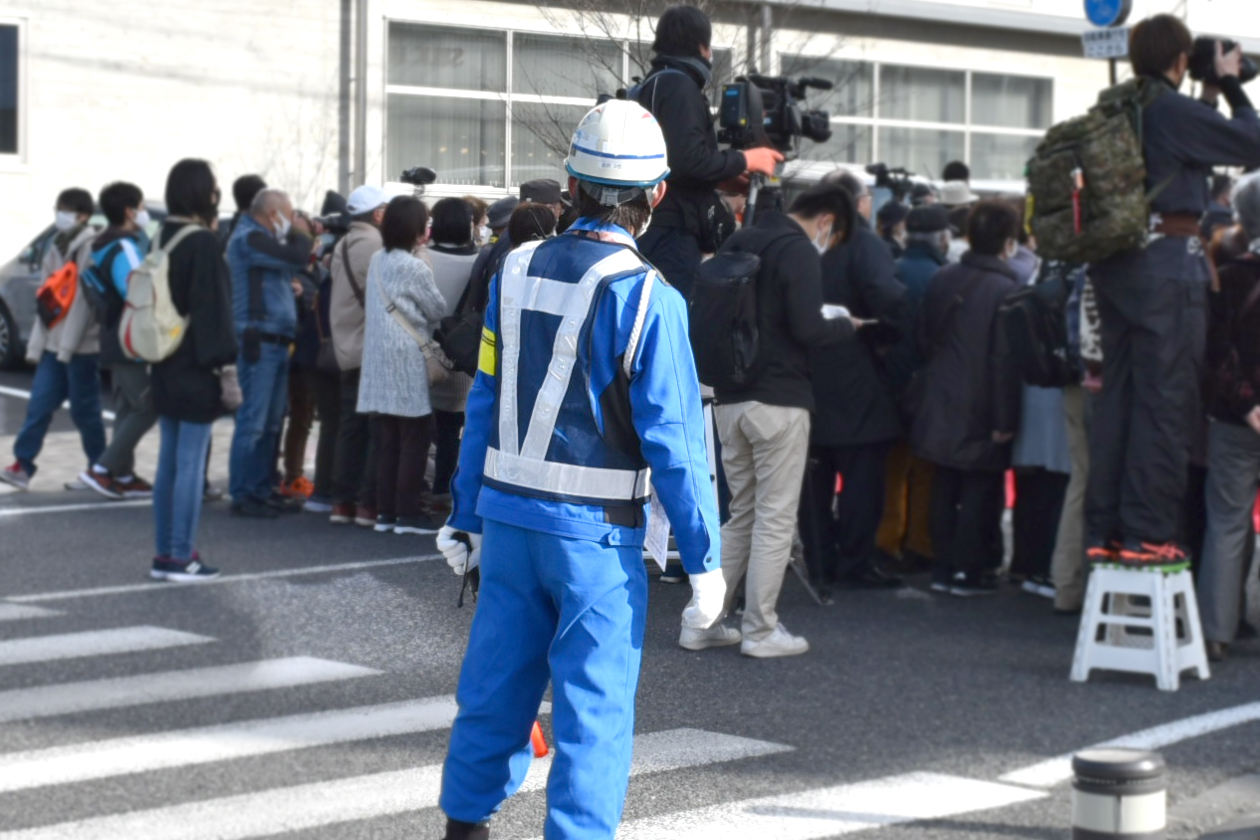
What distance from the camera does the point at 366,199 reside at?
12.4 feet

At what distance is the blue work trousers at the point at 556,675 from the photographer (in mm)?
3488

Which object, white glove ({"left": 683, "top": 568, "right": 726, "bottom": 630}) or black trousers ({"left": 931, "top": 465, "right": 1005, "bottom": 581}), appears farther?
black trousers ({"left": 931, "top": 465, "right": 1005, "bottom": 581})

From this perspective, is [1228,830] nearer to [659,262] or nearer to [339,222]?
[659,262]

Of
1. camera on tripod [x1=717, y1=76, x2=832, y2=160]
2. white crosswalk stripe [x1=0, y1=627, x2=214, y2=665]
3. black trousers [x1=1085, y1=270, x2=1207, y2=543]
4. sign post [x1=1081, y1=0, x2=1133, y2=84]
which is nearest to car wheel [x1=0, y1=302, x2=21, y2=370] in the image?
white crosswalk stripe [x1=0, y1=627, x2=214, y2=665]

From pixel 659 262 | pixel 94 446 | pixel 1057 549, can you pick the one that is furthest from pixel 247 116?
pixel 94 446

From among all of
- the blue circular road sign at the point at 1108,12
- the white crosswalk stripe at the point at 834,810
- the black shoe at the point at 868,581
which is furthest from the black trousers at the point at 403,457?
the black shoe at the point at 868,581

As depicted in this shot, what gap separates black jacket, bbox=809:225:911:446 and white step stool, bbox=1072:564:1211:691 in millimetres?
1850

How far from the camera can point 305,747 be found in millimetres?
6074

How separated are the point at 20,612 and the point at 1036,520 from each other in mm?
5104

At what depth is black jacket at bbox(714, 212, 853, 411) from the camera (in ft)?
13.7

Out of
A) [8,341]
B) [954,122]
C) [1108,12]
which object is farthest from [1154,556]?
[954,122]

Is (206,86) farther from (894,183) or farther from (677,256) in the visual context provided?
(894,183)

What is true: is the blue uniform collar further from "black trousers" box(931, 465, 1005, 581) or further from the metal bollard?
"black trousers" box(931, 465, 1005, 581)

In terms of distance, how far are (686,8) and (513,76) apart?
37 centimetres
